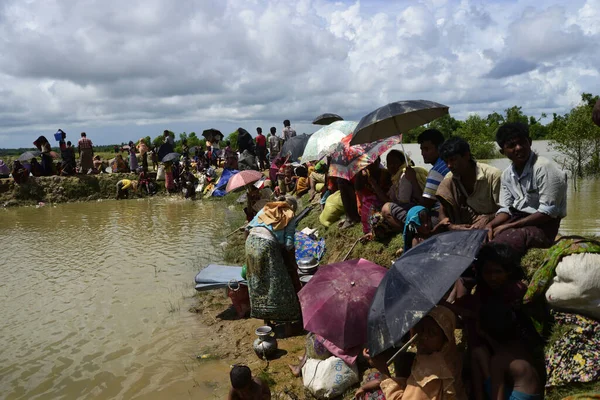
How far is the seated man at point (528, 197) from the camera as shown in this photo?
354cm

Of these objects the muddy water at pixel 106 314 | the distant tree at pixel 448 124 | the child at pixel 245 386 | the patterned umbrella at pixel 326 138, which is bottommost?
the muddy water at pixel 106 314

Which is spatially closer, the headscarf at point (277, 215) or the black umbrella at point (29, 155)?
the headscarf at point (277, 215)

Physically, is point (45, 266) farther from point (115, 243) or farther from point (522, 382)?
point (522, 382)

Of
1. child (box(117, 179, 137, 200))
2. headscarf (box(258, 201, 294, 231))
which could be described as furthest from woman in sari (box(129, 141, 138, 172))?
headscarf (box(258, 201, 294, 231))

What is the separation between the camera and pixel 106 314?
643 cm

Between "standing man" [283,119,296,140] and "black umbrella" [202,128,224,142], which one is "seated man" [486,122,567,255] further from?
"black umbrella" [202,128,224,142]

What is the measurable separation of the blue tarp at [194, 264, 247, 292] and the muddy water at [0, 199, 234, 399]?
0.46 metres

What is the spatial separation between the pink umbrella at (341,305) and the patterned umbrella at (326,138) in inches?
138

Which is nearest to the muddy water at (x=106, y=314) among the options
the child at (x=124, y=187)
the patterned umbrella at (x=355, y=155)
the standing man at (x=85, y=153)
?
the patterned umbrella at (x=355, y=155)

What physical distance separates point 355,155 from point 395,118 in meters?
0.74

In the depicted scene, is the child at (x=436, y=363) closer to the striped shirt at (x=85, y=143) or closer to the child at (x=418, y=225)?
the child at (x=418, y=225)

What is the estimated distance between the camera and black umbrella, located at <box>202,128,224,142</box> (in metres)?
20.4

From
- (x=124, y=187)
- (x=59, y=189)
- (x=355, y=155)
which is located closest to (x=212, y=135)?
(x=124, y=187)

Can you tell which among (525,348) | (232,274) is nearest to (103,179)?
(232,274)
